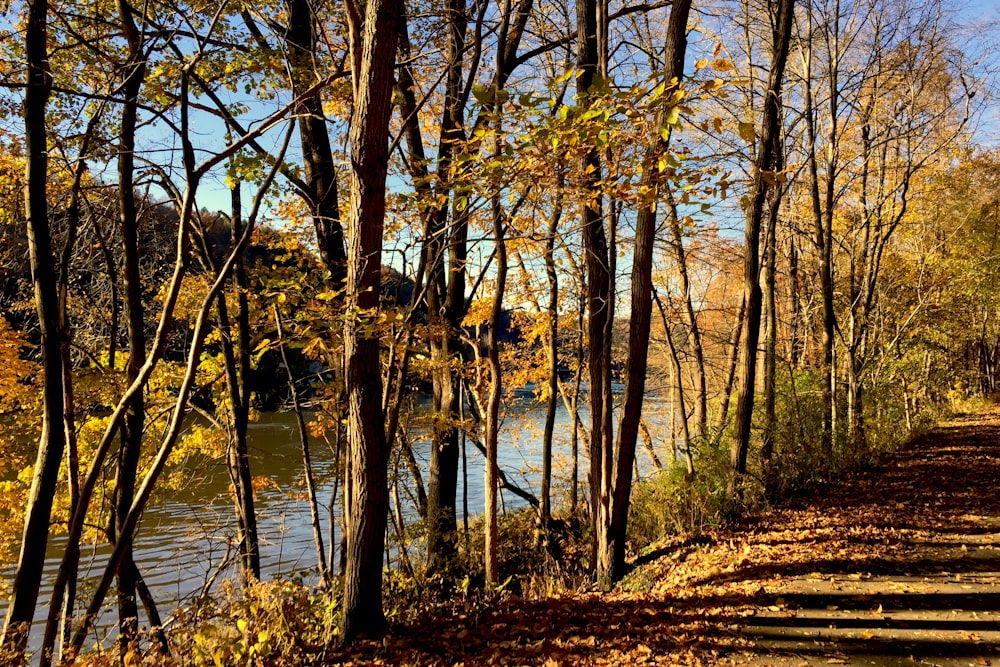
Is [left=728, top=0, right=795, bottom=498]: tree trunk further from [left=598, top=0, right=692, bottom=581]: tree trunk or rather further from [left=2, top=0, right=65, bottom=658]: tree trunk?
[left=2, top=0, right=65, bottom=658]: tree trunk

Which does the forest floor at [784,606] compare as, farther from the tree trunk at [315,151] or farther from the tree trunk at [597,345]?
the tree trunk at [315,151]

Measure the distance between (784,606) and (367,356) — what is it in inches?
140

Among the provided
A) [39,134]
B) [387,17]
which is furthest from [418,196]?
[39,134]

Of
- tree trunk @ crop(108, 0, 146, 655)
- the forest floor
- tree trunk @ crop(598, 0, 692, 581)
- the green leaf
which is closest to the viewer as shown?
the green leaf

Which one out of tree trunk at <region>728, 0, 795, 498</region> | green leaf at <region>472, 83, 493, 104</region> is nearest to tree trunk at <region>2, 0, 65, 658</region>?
green leaf at <region>472, 83, 493, 104</region>

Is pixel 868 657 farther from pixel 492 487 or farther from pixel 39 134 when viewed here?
pixel 39 134

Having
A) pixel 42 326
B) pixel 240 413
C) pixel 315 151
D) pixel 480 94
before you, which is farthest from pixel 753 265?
pixel 42 326

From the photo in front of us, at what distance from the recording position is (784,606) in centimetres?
423

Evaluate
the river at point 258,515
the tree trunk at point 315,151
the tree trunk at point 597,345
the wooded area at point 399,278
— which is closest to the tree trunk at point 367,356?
the wooded area at point 399,278

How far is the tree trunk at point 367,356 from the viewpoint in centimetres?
403

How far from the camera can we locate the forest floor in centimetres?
364

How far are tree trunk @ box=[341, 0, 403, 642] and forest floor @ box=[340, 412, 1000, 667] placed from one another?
359 mm

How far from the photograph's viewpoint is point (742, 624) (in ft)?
13.1

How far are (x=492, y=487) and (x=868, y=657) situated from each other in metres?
4.43
